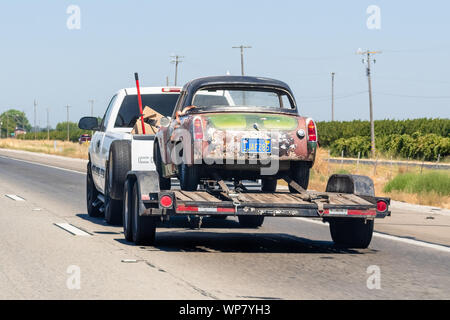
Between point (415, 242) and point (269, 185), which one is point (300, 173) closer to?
point (269, 185)

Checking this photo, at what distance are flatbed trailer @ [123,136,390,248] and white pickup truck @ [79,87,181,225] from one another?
4.40 feet

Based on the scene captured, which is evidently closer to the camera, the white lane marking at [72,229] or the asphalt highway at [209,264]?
the asphalt highway at [209,264]

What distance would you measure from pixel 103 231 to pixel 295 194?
3.58 m

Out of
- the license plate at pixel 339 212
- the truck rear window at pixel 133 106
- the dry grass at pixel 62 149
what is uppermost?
the truck rear window at pixel 133 106

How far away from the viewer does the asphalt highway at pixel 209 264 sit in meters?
7.73

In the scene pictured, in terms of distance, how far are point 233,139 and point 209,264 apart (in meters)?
1.65

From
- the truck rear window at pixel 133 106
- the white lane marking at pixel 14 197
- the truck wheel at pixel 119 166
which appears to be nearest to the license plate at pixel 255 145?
the truck wheel at pixel 119 166

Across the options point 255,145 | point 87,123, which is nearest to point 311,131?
point 255,145

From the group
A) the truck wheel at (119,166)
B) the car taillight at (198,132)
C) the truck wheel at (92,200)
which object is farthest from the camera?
the truck wheel at (92,200)

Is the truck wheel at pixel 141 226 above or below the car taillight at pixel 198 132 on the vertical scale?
below

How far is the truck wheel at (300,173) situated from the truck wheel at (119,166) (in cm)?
279

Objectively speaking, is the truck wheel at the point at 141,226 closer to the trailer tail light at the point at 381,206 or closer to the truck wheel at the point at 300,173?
the truck wheel at the point at 300,173
